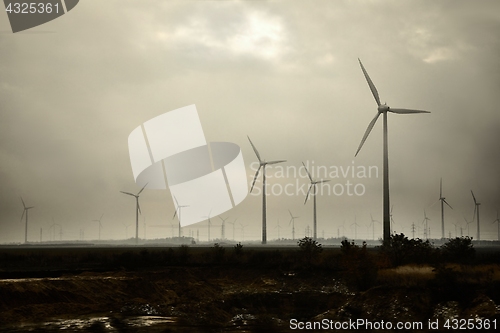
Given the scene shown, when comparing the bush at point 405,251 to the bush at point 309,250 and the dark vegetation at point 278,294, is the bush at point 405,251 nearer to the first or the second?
the dark vegetation at point 278,294

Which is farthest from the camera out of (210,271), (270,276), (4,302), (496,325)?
(210,271)

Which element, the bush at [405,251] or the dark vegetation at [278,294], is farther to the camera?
the bush at [405,251]

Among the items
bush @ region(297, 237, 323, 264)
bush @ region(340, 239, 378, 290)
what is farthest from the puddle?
bush @ region(297, 237, 323, 264)

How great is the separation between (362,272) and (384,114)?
3519 cm

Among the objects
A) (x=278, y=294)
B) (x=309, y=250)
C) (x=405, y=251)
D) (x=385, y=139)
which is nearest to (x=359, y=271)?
(x=278, y=294)

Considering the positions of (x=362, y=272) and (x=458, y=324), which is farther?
(x=362, y=272)

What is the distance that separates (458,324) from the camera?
86.1 ft

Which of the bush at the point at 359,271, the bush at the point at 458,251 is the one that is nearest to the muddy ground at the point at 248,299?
the bush at the point at 359,271

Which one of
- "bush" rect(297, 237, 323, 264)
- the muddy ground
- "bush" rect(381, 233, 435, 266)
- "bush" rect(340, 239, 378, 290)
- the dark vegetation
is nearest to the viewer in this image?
the muddy ground

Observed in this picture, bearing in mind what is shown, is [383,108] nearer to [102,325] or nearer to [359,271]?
[359,271]

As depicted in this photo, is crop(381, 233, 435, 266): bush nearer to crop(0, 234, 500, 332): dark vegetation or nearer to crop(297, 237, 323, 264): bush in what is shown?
crop(0, 234, 500, 332): dark vegetation

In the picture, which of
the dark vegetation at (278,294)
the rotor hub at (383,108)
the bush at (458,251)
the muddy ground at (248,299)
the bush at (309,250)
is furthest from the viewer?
the rotor hub at (383,108)

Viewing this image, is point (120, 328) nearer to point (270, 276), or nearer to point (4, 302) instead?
point (4, 302)

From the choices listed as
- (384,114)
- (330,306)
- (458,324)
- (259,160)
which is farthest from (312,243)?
(259,160)
